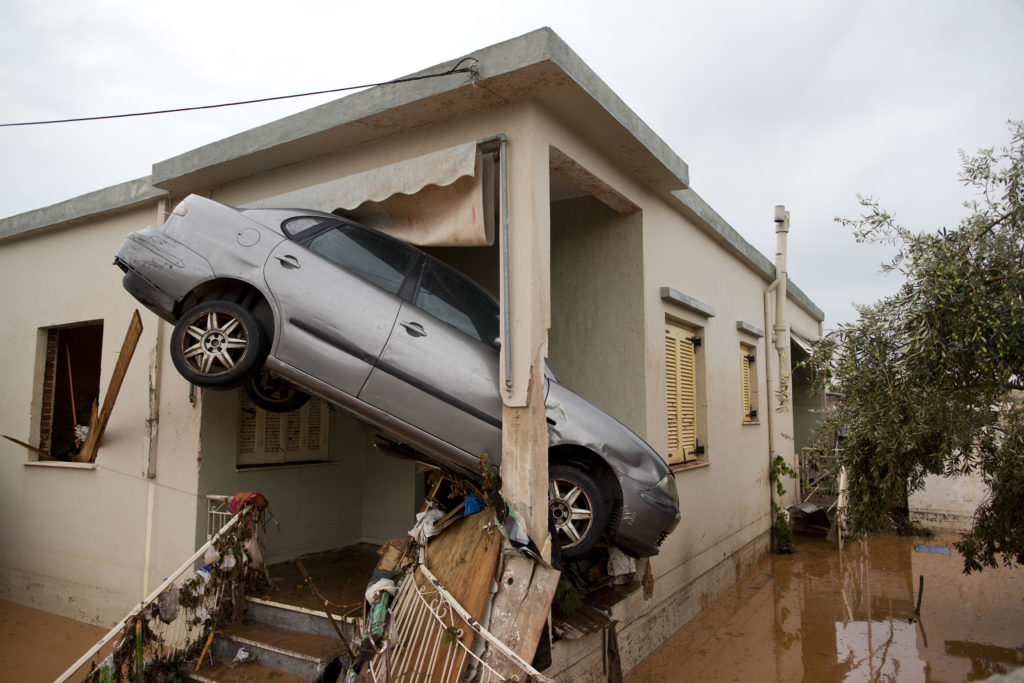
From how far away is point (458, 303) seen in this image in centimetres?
486

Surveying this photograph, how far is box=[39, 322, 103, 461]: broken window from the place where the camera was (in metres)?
7.90

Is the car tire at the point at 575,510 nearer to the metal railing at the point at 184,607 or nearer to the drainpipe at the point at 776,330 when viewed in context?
the metal railing at the point at 184,607

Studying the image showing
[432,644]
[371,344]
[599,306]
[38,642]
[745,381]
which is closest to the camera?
[432,644]

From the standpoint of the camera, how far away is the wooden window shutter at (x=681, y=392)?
720cm

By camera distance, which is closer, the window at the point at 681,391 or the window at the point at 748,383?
the window at the point at 681,391

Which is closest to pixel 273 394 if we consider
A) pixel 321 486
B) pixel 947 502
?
pixel 321 486

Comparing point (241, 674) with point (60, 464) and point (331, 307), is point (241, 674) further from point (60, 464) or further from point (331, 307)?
point (60, 464)

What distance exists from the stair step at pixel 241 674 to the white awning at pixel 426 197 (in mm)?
3353

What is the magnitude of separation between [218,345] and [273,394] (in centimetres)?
121

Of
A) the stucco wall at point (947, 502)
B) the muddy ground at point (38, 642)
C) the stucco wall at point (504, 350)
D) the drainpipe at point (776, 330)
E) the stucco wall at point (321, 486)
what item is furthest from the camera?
the stucco wall at point (947, 502)

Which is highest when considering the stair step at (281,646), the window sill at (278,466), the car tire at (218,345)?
the car tire at (218,345)

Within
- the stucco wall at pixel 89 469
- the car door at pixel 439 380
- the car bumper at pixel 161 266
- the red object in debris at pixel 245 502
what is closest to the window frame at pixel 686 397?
the car door at pixel 439 380

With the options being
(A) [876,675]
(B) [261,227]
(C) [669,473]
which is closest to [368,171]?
(B) [261,227]

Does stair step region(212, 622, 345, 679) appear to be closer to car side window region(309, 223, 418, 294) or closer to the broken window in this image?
car side window region(309, 223, 418, 294)
